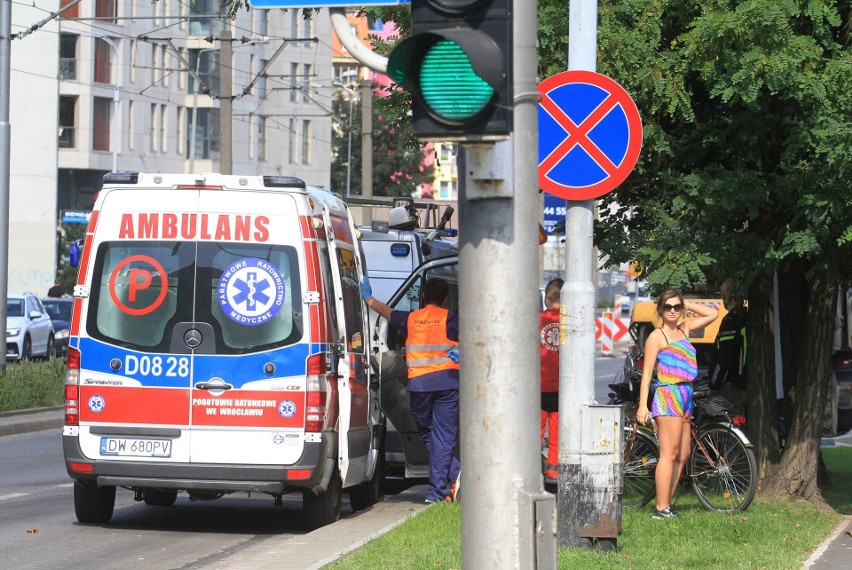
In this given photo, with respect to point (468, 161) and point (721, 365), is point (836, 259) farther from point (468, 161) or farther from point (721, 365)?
point (468, 161)

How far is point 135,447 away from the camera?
10.9 metres

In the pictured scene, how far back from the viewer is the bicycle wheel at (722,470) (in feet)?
39.2

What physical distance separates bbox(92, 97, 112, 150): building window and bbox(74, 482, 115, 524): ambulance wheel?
170ft

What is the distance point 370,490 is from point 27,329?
2622cm

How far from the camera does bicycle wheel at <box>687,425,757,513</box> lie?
39.2 ft

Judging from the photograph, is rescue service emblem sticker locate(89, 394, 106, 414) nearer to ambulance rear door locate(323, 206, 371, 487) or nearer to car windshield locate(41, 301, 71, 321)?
ambulance rear door locate(323, 206, 371, 487)

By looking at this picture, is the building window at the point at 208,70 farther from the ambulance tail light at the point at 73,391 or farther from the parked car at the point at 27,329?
the ambulance tail light at the point at 73,391

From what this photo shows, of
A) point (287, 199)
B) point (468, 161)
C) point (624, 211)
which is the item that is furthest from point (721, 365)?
point (468, 161)

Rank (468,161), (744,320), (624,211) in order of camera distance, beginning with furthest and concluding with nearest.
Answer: (744,320), (624,211), (468,161)

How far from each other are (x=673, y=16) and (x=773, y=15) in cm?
132

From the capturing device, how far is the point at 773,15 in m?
10.4

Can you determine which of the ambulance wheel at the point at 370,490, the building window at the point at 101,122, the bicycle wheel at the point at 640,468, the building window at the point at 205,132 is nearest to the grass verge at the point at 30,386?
the ambulance wheel at the point at 370,490

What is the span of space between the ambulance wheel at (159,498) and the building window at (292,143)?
2360 inches

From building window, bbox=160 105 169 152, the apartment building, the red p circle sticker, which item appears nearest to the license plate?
the red p circle sticker
